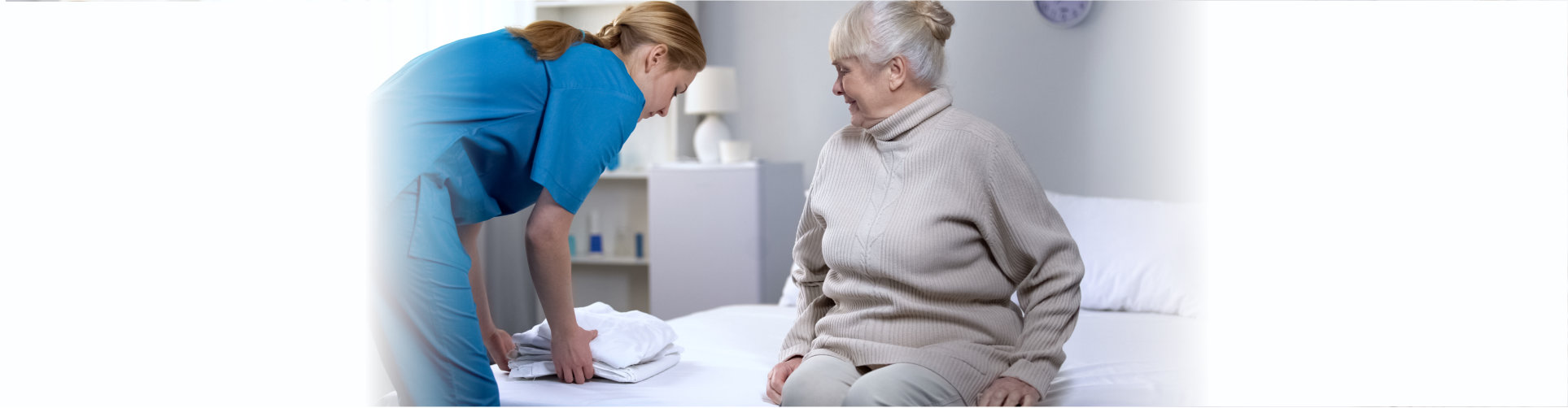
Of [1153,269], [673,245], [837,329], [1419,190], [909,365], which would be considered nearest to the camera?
[1419,190]

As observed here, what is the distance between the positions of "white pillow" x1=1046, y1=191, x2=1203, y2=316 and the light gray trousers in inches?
39.5

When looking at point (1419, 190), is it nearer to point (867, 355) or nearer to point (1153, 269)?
point (867, 355)

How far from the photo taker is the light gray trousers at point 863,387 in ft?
3.43

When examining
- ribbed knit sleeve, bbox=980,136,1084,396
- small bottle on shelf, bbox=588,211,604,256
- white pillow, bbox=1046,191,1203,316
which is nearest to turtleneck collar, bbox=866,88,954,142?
ribbed knit sleeve, bbox=980,136,1084,396

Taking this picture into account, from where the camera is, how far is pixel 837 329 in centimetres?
120

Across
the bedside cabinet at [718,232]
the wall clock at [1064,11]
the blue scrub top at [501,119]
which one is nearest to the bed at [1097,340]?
the blue scrub top at [501,119]

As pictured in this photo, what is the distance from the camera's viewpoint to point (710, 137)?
3135 millimetres

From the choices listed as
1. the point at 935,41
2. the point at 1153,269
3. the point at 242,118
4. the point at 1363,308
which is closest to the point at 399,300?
the point at 242,118

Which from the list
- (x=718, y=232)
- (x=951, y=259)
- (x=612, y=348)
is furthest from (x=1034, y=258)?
(x=718, y=232)

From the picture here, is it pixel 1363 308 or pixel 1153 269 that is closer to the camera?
pixel 1363 308

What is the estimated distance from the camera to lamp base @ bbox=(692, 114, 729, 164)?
3.14m

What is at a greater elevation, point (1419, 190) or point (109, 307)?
point (1419, 190)

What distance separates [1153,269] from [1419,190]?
3.76 ft

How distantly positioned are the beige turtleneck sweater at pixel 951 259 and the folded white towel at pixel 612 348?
12.0 inches
